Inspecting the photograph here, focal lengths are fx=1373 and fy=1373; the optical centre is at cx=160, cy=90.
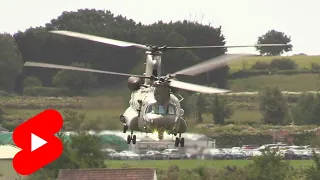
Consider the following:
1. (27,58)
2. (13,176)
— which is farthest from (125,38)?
(13,176)

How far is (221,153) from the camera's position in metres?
85.7

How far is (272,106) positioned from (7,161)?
19857mm

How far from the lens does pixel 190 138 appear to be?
228 ft

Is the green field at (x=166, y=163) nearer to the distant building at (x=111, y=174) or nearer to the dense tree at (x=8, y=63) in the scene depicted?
the distant building at (x=111, y=174)

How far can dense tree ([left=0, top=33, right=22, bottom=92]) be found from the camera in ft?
340

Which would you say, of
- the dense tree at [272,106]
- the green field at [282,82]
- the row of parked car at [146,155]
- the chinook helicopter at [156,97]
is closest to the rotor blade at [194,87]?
the chinook helicopter at [156,97]

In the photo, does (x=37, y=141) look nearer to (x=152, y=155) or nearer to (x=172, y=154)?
(x=172, y=154)

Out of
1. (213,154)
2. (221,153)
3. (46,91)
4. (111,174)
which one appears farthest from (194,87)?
(46,91)

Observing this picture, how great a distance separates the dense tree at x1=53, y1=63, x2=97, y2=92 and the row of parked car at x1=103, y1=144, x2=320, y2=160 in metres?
4.48

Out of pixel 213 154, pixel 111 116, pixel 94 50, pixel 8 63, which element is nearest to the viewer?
pixel 111 116

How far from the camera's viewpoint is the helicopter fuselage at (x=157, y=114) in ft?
185

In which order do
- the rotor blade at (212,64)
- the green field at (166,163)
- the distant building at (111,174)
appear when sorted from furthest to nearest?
1. the green field at (166,163)
2. the distant building at (111,174)
3. the rotor blade at (212,64)

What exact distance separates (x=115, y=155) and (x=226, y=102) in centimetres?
1511

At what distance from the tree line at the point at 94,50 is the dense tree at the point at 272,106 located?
129 inches
